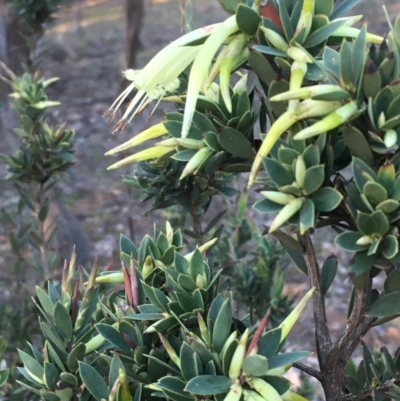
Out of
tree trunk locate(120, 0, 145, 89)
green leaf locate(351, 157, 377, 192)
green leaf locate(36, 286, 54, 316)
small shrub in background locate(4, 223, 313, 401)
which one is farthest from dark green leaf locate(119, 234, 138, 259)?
tree trunk locate(120, 0, 145, 89)

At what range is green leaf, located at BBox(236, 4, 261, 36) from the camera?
416mm

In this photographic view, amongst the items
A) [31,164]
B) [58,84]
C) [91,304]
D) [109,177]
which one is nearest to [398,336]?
[31,164]

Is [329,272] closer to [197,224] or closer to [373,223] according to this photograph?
[373,223]

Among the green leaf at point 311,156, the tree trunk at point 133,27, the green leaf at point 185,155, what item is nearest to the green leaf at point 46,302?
the green leaf at point 185,155

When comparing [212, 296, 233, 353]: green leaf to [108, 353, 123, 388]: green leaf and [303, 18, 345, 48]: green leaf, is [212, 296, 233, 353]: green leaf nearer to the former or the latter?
[108, 353, 123, 388]: green leaf

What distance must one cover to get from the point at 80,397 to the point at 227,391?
188mm

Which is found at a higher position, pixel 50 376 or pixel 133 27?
pixel 133 27

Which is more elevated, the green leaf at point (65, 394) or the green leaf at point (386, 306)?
the green leaf at point (386, 306)

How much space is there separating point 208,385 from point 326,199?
18cm

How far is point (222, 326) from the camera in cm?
43

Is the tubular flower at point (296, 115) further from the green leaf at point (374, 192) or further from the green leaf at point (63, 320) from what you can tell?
the green leaf at point (63, 320)

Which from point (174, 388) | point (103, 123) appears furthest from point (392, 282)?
point (103, 123)

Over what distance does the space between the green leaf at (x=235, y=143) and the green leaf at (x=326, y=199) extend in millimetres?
92

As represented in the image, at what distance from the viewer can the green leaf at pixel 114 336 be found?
0.48 metres
